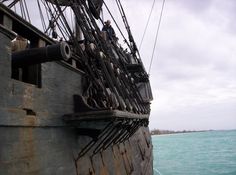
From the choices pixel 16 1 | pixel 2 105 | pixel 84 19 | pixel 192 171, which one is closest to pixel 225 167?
pixel 192 171

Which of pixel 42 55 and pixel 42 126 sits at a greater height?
pixel 42 55

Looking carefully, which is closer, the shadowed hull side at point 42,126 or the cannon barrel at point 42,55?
the shadowed hull side at point 42,126

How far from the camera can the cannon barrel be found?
493 cm

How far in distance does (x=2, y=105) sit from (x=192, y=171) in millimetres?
36882

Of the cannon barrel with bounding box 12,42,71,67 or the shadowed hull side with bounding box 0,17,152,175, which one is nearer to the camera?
the shadowed hull side with bounding box 0,17,152,175

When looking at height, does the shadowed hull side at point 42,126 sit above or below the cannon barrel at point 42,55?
below

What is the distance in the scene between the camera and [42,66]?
5.93 m

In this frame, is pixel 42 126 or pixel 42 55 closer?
pixel 42 55

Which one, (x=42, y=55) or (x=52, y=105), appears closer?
(x=42, y=55)

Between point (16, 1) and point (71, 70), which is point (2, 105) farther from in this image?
point (16, 1)

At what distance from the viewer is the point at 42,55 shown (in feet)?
16.4

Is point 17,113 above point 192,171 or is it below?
above

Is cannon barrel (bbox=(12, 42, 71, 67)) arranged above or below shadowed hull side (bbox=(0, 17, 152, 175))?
above

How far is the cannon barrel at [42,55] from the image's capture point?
493cm
